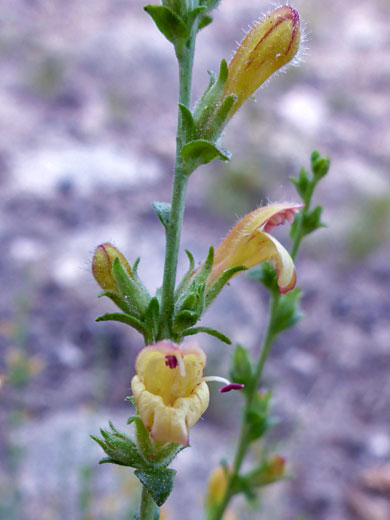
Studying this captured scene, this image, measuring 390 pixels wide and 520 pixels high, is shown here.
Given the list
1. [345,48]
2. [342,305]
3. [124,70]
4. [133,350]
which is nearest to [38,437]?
[133,350]

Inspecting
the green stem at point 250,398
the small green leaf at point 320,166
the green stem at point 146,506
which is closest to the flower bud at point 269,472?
the green stem at point 250,398

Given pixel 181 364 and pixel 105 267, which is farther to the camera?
pixel 105 267

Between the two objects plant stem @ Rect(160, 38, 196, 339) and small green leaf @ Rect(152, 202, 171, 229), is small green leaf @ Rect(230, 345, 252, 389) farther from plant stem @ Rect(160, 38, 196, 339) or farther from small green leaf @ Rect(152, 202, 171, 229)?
small green leaf @ Rect(152, 202, 171, 229)

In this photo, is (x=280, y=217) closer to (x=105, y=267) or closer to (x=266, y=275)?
(x=266, y=275)

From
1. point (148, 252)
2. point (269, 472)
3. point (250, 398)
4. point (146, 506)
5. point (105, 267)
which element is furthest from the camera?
point (148, 252)

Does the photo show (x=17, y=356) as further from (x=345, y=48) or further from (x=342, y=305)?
(x=345, y=48)

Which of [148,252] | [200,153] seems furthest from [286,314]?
[148,252]

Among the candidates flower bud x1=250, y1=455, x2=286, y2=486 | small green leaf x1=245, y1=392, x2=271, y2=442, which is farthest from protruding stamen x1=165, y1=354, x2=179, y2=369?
flower bud x1=250, y1=455, x2=286, y2=486
